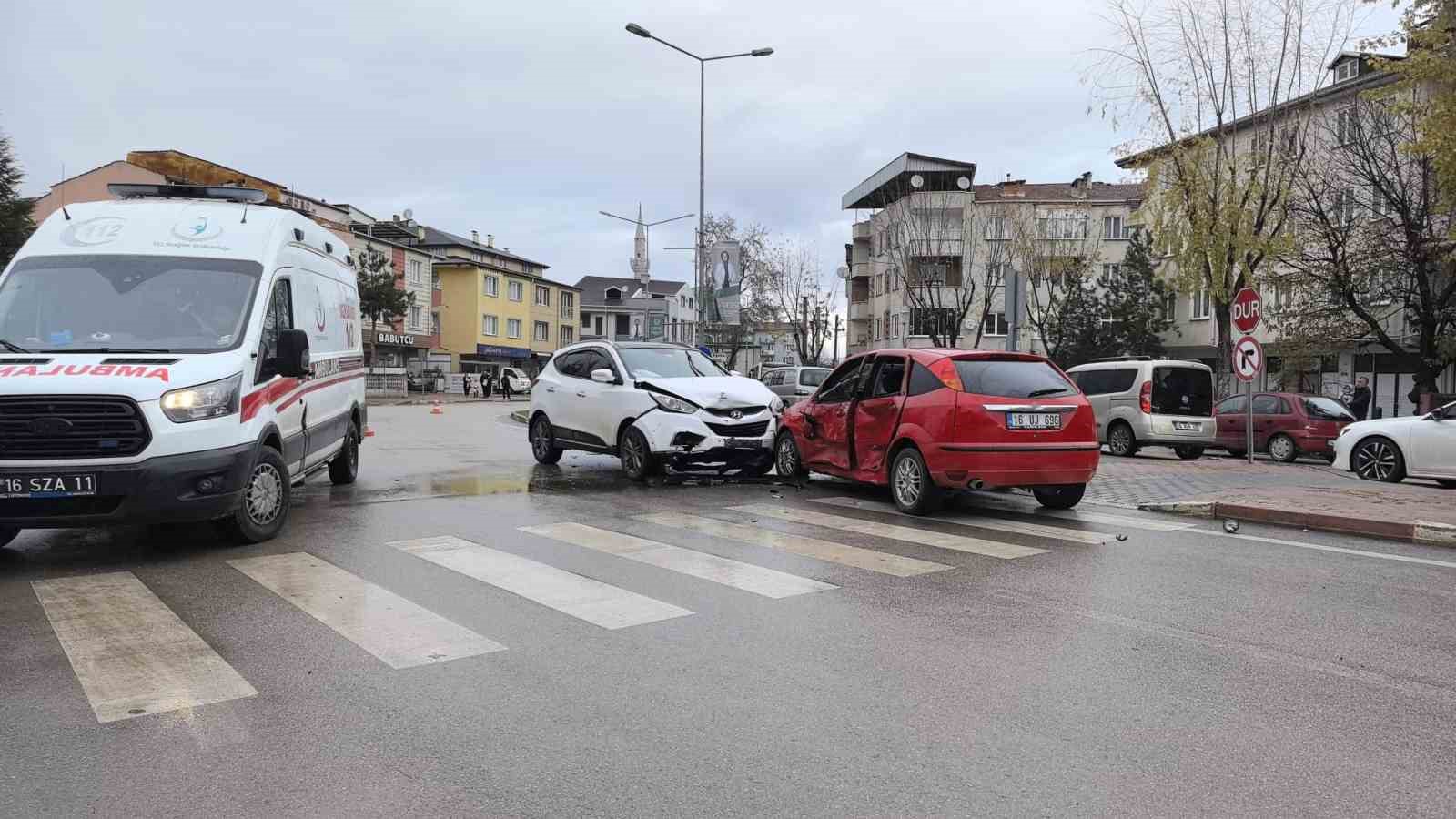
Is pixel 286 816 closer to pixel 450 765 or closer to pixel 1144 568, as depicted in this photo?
pixel 450 765

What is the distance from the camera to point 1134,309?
155 feet

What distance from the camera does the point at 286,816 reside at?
3.16 m

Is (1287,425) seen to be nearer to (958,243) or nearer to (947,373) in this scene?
(947,373)

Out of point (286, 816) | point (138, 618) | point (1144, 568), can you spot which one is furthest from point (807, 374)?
point (286, 816)

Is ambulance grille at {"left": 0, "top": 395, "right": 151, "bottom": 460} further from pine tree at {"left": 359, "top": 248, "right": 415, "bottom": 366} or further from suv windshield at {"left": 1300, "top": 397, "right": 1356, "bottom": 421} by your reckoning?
pine tree at {"left": 359, "top": 248, "right": 415, "bottom": 366}

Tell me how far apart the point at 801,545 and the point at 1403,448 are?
1069 centimetres

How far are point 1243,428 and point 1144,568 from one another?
15943mm

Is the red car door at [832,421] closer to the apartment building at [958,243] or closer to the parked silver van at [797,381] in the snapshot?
the apartment building at [958,243]

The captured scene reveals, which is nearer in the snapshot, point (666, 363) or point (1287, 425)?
point (666, 363)

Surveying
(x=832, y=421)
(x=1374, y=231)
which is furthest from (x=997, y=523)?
(x=1374, y=231)

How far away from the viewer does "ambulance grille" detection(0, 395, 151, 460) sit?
655 cm

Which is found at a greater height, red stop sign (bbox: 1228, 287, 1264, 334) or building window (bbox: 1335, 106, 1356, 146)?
building window (bbox: 1335, 106, 1356, 146)

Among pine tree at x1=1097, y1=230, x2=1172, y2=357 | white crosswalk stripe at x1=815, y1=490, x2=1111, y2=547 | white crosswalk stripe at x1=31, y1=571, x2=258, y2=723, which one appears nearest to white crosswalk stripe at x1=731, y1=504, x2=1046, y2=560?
white crosswalk stripe at x1=815, y1=490, x2=1111, y2=547

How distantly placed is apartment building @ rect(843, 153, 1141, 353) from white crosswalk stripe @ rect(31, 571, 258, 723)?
21.1 metres
